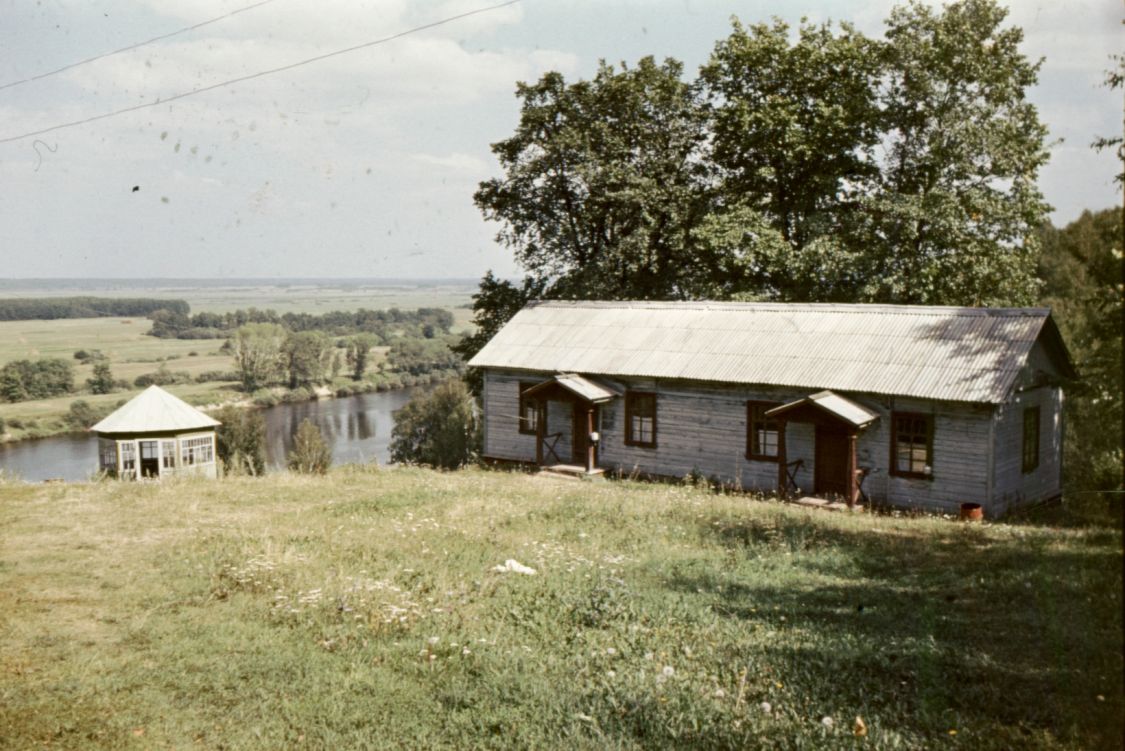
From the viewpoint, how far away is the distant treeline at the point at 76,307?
13650 cm

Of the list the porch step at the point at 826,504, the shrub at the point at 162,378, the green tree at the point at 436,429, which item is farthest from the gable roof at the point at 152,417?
the shrub at the point at 162,378

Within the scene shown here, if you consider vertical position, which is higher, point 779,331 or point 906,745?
point 779,331

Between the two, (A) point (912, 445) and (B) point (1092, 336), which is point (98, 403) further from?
(B) point (1092, 336)

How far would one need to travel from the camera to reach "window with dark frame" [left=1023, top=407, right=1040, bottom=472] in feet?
69.8

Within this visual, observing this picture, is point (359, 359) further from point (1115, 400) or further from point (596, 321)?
point (1115, 400)

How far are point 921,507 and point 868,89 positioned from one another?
18.4 metres

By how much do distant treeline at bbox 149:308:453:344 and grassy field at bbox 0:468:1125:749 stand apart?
467ft

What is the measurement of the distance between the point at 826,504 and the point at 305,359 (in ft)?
351

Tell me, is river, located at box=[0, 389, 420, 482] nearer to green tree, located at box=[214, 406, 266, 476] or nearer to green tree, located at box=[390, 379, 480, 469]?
green tree, located at box=[214, 406, 266, 476]

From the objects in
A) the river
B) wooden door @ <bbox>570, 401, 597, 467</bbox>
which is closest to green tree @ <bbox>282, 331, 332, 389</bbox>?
the river

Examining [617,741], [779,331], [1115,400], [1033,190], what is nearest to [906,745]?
[617,741]

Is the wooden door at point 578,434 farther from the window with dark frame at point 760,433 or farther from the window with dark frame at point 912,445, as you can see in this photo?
the window with dark frame at point 912,445

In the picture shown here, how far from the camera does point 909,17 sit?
3019cm

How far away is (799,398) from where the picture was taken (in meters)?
22.4
